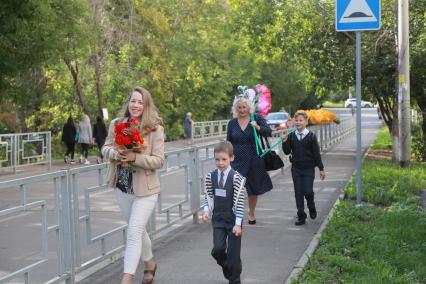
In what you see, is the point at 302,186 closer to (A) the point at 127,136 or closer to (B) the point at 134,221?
(B) the point at 134,221

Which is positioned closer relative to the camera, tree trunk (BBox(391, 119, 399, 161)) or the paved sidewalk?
the paved sidewalk

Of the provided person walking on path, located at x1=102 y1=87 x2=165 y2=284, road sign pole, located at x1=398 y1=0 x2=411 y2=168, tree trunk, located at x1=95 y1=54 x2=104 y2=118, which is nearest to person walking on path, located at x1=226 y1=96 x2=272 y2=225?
person walking on path, located at x1=102 y1=87 x2=165 y2=284

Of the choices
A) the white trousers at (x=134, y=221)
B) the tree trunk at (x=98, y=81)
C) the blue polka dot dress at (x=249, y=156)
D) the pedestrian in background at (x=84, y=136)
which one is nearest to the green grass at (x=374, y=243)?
the blue polka dot dress at (x=249, y=156)

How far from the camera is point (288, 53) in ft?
76.5

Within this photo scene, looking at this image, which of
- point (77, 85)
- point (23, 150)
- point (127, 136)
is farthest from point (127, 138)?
point (77, 85)

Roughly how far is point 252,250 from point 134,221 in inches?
93.2

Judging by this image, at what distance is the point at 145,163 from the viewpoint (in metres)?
5.70

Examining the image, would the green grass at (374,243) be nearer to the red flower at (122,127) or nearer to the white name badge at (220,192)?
the white name badge at (220,192)

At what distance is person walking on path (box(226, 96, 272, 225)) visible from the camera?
860 centimetres

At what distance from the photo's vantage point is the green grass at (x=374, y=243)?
636 cm

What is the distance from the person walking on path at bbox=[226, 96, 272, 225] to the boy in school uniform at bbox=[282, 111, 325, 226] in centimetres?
56

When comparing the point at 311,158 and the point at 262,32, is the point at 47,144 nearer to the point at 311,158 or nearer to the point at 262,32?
the point at 262,32

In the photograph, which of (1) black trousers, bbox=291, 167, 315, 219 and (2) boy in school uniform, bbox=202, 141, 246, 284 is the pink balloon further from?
(2) boy in school uniform, bbox=202, 141, 246, 284

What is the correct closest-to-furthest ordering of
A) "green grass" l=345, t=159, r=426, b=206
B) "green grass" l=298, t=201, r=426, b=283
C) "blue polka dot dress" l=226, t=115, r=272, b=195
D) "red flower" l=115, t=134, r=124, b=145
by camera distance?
1. "red flower" l=115, t=134, r=124, b=145
2. "green grass" l=298, t=201, r=426, b=283
3. "blue polka dot dress" l=226, t=115, r=272, b=195
4. "green grass" l=345, t=159, r=426, b=206
